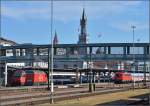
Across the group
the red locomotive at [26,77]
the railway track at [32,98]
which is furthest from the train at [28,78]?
the railway track at [32,98]

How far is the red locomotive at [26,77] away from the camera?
94500 mm

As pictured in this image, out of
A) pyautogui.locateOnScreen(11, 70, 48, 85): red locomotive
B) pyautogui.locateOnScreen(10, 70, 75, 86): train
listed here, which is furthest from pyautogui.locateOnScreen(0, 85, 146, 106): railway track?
pyautogui.locateOnScreen(10, 70, 75, 86): train

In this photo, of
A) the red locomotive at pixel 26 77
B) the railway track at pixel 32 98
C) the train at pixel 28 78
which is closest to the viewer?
the railway track at pixel 32 98

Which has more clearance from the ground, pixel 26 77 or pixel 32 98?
pixel 26 77

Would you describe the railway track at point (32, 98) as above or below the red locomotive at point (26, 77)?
below

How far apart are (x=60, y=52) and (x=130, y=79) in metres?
27.6

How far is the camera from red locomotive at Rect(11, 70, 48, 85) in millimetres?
94500

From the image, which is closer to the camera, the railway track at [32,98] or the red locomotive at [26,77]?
the railway track at [32,98]

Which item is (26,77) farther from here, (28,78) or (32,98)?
(32,98)

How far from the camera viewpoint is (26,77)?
96.5 meters

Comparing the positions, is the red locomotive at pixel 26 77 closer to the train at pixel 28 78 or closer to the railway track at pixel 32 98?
the train at pixel 28 78

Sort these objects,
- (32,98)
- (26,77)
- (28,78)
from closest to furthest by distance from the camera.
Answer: (32,98) → (26,77) → (28,78)

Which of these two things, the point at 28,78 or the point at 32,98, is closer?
the point at 32,98

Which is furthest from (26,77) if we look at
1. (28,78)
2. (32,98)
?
(32,98)
